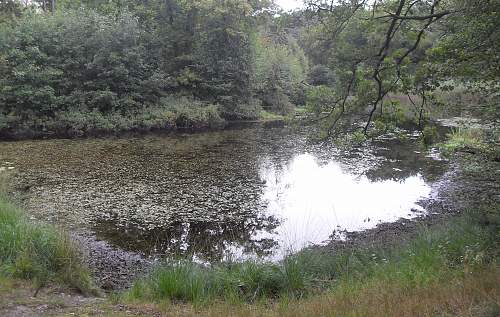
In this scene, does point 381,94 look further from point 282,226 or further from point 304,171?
point 304,171

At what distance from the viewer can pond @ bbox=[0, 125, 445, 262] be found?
8461 millimetres

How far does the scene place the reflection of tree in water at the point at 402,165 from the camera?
1400 cm

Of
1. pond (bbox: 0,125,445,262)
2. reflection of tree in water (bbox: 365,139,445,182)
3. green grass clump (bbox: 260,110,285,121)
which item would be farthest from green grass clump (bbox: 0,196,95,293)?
green grass clump (bbox: 260,110,285,121)

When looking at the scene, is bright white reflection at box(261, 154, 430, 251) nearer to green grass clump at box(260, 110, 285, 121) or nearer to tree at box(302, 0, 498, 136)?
tree at box(302, 0, 498, 136)

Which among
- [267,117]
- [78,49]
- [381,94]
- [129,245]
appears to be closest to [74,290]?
[129,245]

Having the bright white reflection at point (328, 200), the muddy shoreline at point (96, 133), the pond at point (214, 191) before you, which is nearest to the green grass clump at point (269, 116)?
the muddy shoreline at point (96, 133)

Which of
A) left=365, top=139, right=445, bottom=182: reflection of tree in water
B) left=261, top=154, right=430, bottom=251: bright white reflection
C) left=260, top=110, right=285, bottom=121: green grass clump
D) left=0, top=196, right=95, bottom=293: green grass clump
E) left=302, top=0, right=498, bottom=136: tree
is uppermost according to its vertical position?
left=302, top=0, right=498, bottom=136: tree

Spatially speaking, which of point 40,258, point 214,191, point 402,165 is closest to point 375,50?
point 214,191

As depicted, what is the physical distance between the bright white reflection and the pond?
1.1 inches

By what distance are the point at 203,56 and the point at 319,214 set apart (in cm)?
2150

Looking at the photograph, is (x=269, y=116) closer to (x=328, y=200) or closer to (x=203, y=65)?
(x=203, y=65)

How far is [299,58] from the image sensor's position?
158 ft

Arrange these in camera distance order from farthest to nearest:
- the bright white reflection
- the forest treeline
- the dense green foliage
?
the dense green foliage < the bright white reflection < the forest treeline

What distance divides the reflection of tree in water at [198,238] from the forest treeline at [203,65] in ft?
8.94
